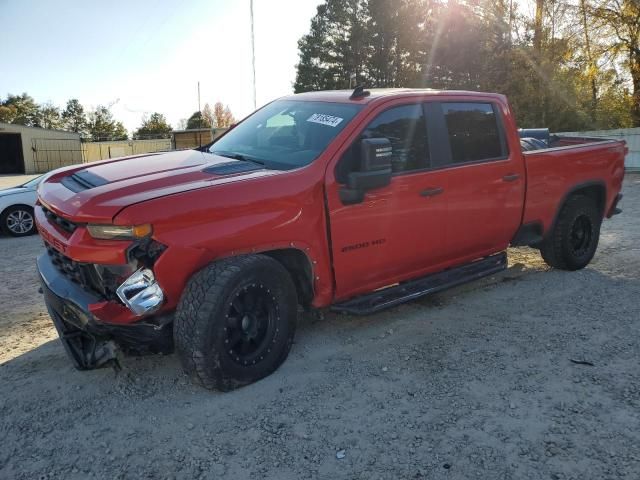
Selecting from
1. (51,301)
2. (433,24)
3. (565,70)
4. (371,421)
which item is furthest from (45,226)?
(433,24)

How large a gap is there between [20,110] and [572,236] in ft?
233

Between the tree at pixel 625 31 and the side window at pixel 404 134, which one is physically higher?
the tree at pixel 625 31

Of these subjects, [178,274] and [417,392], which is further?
[417,392]

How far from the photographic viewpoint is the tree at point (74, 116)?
6838 cm

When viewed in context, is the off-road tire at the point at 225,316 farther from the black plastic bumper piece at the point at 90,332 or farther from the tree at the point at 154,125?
the tree at the point at 154,125

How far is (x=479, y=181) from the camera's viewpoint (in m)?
4.84

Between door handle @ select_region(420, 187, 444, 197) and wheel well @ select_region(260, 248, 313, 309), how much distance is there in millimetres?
1164

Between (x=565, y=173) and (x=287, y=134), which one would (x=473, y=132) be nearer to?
(x=565, y=173)

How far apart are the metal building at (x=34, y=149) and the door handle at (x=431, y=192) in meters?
35.3

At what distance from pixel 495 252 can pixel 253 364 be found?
285cm

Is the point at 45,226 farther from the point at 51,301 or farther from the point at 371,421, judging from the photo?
the point at 371,421

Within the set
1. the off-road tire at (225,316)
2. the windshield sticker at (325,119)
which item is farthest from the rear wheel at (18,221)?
the off-road tire at (225,316)

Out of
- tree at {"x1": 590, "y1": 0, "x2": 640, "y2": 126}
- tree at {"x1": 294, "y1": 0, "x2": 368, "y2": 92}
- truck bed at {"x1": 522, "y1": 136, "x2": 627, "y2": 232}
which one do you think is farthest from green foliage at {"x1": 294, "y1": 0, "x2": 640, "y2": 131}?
truck bed at {"x1": 522, "y1": 136, "x2": 627, "y2": 232}

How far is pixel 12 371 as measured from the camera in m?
3.91
